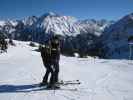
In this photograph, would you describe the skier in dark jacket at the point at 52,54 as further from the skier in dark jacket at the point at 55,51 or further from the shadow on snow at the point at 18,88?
the shadow on snow at the point at 18,88

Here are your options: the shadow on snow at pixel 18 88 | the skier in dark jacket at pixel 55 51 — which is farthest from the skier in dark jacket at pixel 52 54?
the shadow on snow at pixel 18 88

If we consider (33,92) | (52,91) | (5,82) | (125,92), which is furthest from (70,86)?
(5,82)

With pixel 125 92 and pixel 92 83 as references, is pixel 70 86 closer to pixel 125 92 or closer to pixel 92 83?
pixel 92 83

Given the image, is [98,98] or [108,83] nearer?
[98,98]

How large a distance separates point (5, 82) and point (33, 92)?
3.16 meters

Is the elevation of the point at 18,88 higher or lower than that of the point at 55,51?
lower

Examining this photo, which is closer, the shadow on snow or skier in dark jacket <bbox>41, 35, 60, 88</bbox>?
skier in dark jacket <bbox>41, 35, 60, 88</bbox>

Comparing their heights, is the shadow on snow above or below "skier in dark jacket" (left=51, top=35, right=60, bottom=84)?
below

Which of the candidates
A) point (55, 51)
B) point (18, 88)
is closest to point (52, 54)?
point (55, 51)

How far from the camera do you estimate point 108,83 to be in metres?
11.8

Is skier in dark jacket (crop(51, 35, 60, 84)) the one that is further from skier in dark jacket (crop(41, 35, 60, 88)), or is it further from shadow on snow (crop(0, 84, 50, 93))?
shadow on snow (crop(0, 84, 50, 93))

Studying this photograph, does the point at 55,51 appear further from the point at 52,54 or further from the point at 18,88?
the point at 18,88

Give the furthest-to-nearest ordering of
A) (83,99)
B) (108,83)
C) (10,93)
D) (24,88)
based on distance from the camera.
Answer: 1. (108,83)
2. (24,88)
3. (10,93)
4. (83,99)

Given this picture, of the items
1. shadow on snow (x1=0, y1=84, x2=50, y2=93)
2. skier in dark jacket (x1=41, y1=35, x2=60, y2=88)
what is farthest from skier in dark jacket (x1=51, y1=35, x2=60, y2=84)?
shadow on snow (x1=0, y1=84, x2=50, y2=93)
